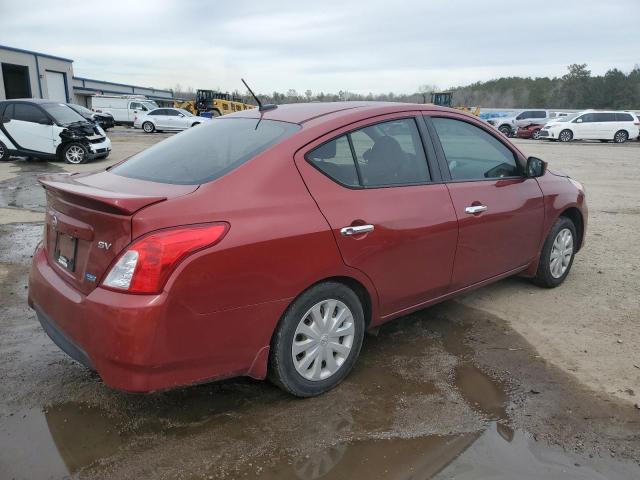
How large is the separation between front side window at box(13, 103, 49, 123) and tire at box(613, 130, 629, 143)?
27.7 m

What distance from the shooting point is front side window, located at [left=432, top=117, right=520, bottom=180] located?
12.3ft

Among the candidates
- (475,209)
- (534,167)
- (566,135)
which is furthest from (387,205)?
(566,135)

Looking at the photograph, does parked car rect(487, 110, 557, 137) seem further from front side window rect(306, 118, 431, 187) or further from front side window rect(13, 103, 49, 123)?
front side window rect(306, 118, 431, 187)

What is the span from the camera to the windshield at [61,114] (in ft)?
46.5

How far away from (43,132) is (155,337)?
13.9 metres

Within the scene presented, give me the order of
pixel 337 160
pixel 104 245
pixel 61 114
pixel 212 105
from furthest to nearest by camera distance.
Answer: pixel 212 105 → pixel 61 114 → pixel 337 160 → pixel 104 245

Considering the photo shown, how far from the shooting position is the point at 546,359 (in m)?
3.58

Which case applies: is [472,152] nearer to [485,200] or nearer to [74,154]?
[485,200]

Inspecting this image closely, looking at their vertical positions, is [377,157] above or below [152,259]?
above

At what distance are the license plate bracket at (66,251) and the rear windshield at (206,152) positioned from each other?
518 millimetres

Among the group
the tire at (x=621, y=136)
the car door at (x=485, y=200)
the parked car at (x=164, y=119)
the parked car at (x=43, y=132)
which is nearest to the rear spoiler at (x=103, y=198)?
the car door at (x=485, y=200)

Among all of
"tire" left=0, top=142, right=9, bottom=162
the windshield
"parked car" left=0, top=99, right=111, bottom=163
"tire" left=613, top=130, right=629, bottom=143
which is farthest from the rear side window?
"tire" left=613, top=130, right=629, bottom=143

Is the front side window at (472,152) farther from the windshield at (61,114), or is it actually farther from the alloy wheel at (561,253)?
the windshield at (61,114)

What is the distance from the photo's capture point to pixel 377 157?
11.0 feet
